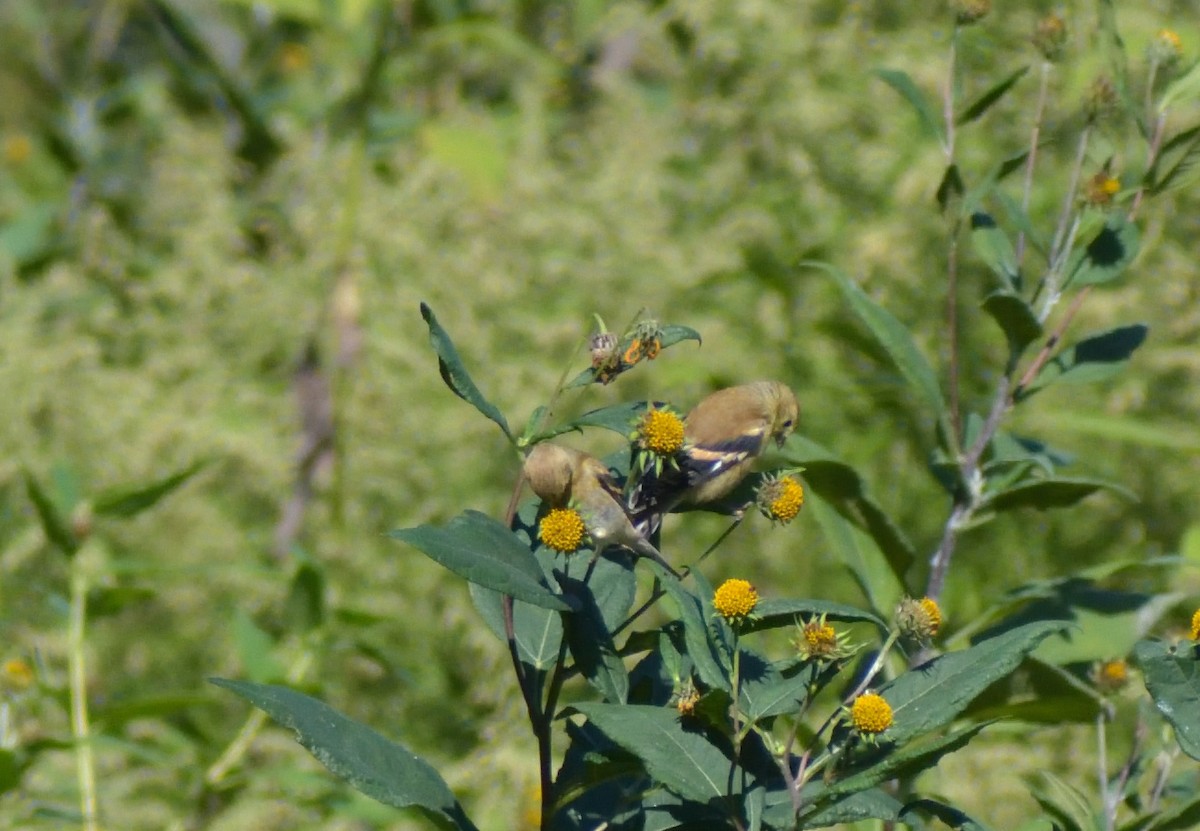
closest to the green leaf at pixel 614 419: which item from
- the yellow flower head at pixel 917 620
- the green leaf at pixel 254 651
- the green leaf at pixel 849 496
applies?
the yellow flower head at pixel 917 620

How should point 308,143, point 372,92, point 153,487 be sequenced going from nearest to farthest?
point 153,487 → point 372,92 → point 308,143

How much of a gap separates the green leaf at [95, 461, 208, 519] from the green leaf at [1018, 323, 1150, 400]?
0.52 metres

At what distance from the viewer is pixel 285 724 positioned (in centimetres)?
43

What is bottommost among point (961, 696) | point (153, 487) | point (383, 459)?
point (383, 459)

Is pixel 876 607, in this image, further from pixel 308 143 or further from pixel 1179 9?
pixel 308 143

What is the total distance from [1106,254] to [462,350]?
2.68 ft

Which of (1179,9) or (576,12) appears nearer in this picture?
(1179,9)

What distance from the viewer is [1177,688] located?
464mm

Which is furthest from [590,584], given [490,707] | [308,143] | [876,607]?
[308,143]

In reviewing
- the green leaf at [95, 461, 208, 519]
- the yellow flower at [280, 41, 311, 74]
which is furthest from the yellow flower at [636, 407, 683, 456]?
the yellow flower at [280, 41, 311, 74]

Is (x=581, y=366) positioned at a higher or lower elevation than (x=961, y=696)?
lower

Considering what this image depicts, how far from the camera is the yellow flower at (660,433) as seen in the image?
0.45 metres

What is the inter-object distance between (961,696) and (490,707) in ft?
3.03

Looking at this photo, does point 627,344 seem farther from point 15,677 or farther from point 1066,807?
point 15,677
